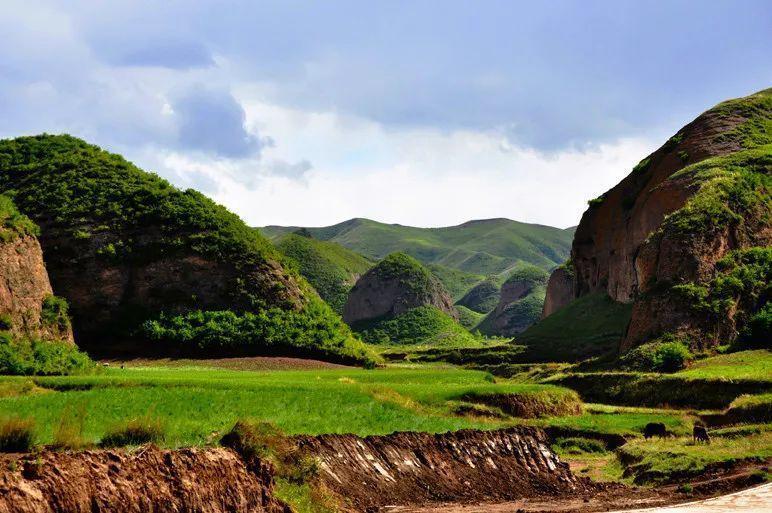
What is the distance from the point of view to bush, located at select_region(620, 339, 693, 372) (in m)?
50.6

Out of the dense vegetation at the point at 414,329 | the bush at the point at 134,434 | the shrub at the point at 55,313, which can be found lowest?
the dense vegetation at the point at 414,329

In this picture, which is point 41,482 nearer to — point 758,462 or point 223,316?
point 758,462

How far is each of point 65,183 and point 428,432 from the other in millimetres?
58460

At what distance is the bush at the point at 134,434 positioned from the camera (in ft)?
51.9

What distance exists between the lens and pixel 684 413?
3772 cm

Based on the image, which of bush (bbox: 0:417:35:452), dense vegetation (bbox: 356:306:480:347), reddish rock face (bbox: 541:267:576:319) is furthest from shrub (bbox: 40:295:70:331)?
dense vegetation (bbox: 356:306:480:347)

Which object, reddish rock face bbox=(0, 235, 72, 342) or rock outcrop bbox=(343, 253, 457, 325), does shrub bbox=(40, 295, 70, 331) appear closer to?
reddish rock face bbox=(0, 235, 72, 342)

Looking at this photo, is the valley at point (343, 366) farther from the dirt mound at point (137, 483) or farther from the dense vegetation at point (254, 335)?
the dense vegetation at point (254, 335)

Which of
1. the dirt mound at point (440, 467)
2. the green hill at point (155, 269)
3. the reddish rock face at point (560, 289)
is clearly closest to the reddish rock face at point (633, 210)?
the reddish rock face at point (560, 289)

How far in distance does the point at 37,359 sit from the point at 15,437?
122 feet

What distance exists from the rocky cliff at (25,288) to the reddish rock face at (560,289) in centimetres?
7864

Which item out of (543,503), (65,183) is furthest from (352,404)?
(65,183)

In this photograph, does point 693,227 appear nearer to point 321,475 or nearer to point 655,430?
point 655,430

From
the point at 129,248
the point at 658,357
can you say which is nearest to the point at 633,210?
the point at 658,357
